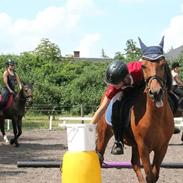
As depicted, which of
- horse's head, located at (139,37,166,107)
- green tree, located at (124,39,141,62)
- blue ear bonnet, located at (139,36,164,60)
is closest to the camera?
horse's head, located at (139,37,166,107)

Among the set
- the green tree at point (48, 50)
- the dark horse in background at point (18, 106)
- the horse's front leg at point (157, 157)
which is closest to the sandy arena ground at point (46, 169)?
the dark horse in background at point (18, 106)

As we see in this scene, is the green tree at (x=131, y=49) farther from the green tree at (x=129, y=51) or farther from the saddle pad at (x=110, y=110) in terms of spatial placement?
the saddle pad at (x=110, y=110)

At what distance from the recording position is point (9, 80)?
16516 mm

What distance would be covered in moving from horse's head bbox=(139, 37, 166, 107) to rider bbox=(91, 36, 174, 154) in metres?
0.02

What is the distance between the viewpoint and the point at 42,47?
236ft

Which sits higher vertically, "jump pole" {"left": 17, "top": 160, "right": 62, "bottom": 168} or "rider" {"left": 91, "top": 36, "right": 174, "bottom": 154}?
"rider" {"left": 91, "top": 36, "right": 174, "bottom": 154}

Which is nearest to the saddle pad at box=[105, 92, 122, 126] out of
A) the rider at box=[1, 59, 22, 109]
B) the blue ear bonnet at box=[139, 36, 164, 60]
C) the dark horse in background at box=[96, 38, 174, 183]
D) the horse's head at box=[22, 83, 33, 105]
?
the dark horse in background at box=[96, 38, 174, 183]

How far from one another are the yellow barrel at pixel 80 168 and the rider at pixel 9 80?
460 inches

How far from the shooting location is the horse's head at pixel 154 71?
685 centimetres

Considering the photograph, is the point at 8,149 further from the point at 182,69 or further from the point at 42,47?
the point at 42,47

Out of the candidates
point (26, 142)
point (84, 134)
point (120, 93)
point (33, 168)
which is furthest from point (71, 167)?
→ point (26, 142)

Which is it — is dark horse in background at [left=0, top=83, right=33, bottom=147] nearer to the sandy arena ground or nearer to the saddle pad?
the sandy arena ground

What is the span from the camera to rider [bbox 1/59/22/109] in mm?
16344

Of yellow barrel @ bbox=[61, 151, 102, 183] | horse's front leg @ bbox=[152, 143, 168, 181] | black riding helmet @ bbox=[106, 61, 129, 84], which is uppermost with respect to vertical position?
black riding helmet @ bbox=[106, 61, 129, 84]
